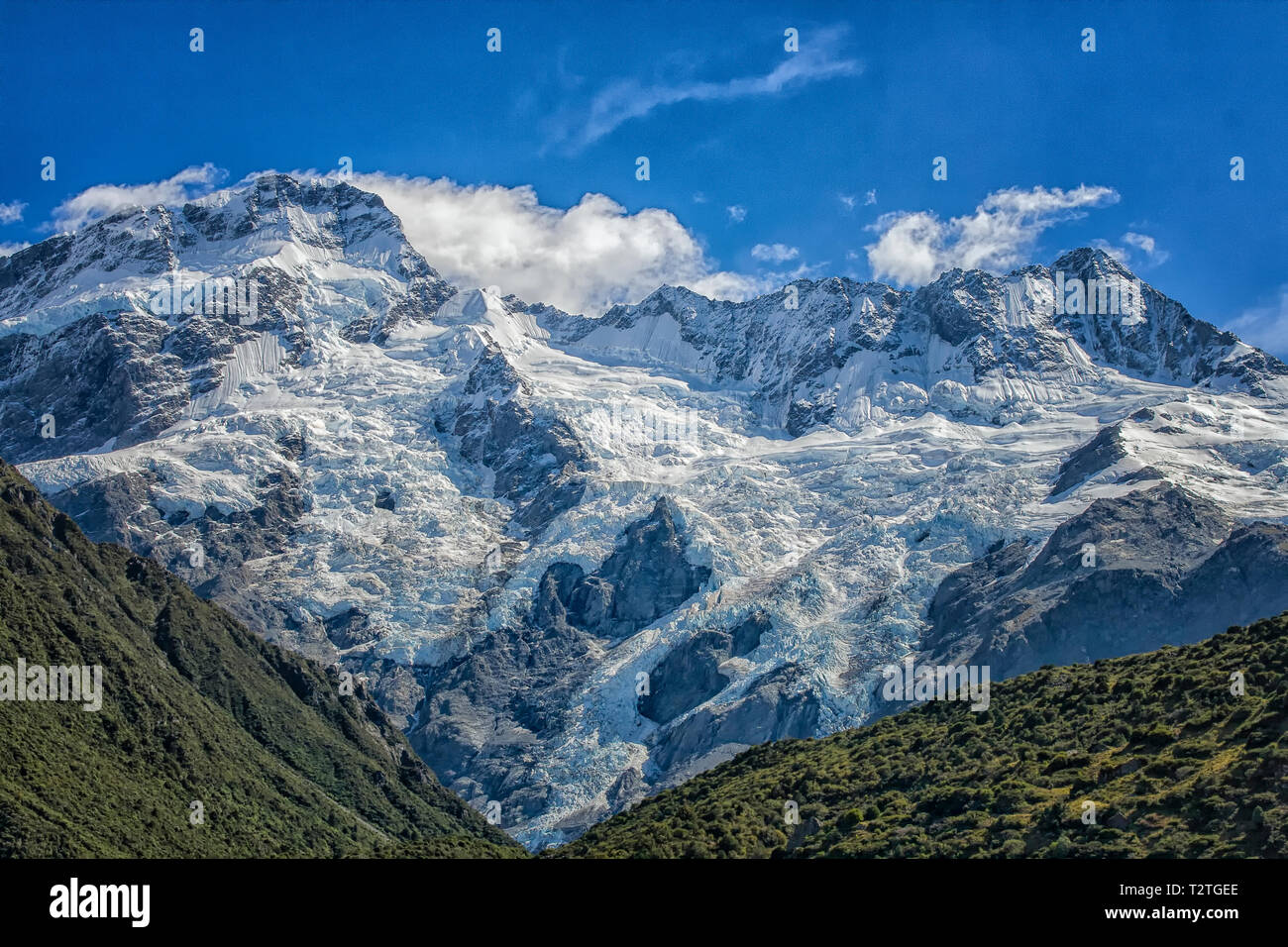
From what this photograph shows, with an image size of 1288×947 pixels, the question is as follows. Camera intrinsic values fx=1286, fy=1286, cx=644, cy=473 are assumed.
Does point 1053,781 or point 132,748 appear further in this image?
point 132,748

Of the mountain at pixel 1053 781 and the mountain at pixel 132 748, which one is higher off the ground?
the mountain at pixel 132 748

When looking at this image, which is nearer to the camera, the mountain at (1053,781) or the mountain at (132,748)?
the mountain at (1053,781)

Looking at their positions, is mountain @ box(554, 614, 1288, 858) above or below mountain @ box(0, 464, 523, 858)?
below

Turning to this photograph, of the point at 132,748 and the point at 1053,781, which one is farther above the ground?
the point at 132,748
